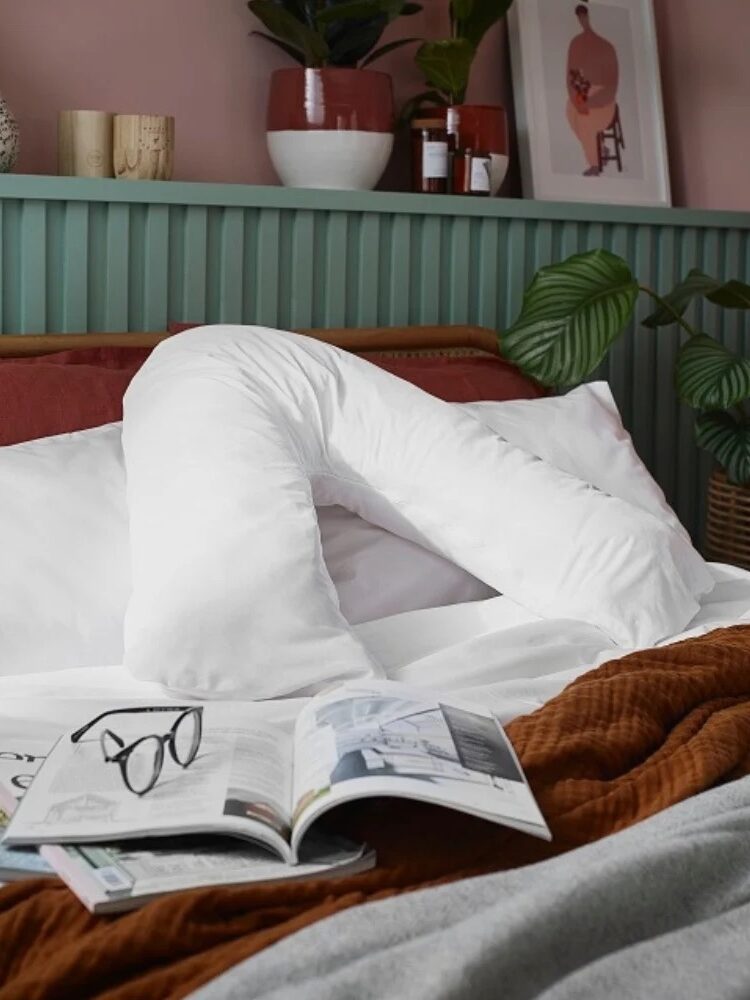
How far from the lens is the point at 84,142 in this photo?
2.40 metres

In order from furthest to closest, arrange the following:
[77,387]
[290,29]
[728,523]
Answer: [728,523] < [290,29] < [77,387]

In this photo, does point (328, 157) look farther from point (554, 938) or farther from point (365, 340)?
point (554, 938)

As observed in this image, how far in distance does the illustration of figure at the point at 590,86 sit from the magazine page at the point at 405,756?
1.99 m

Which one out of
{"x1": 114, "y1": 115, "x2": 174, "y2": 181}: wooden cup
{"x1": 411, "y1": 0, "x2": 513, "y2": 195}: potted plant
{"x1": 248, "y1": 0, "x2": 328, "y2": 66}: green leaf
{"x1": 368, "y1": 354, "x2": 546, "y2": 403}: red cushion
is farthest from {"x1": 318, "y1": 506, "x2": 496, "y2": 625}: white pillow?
{"x1": 411, "y1": 0, "x2": 513, "y2": 195}: potted plant

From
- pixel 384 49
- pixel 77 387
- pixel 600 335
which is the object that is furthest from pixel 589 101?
pixel 77 387

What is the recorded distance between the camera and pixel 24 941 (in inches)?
40.5

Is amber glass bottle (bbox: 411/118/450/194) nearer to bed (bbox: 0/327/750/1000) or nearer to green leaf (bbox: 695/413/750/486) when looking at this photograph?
green leaf (bbox: 695/413/750/486)

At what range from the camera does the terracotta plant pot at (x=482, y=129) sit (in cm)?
283

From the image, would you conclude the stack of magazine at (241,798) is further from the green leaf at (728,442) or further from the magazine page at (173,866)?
the green leaf at (728,442)

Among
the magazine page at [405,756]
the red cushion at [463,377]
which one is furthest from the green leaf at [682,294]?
the magazine page at [405,756]

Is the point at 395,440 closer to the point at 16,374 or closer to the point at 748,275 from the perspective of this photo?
the point at 16,374

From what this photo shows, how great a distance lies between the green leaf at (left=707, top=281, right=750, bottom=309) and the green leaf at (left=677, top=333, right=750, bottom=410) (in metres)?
0.12

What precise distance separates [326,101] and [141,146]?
1.27 ft

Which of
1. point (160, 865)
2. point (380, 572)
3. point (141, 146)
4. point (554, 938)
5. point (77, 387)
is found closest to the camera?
point (554, 938)
